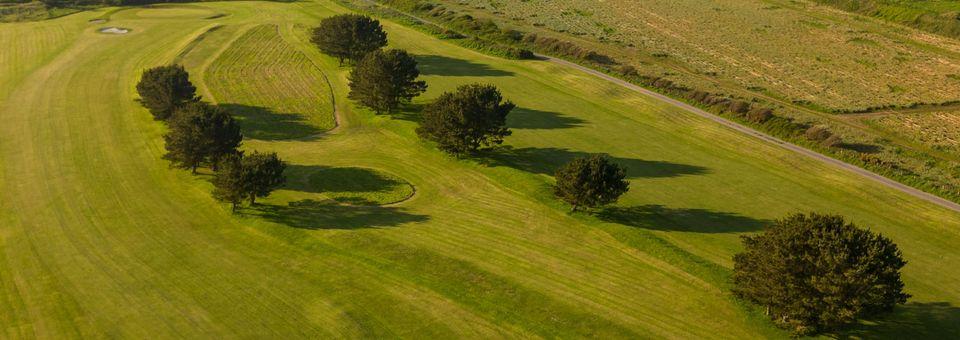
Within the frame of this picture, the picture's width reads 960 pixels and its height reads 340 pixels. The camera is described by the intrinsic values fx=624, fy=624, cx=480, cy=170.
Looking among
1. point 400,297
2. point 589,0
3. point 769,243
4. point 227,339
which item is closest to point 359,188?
point 400,297

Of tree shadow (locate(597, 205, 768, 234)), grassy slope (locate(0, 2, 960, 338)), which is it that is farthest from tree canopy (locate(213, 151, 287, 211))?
tree shadow (locate(597, 205, 768, 234))

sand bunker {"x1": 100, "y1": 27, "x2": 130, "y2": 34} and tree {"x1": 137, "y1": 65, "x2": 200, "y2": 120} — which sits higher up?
sand bunker {"x1": 100, "y1": 27, "x2": 130, "y2": 34}

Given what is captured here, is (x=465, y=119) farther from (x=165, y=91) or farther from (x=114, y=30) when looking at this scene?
(x=114, y=30)

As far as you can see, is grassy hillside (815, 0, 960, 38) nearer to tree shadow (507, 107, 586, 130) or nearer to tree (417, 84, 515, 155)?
tree shadow (507, 107, 586, 130)

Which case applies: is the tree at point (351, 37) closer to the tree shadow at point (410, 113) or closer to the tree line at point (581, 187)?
the tree line at point (581, 187)

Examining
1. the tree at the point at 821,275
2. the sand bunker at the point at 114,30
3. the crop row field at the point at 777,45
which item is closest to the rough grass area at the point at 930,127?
the crop row field at the point at 777,45

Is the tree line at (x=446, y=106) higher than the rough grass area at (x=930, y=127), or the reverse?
the rough grass area at (x=930, y=127)

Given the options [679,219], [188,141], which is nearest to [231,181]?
[188,141]
